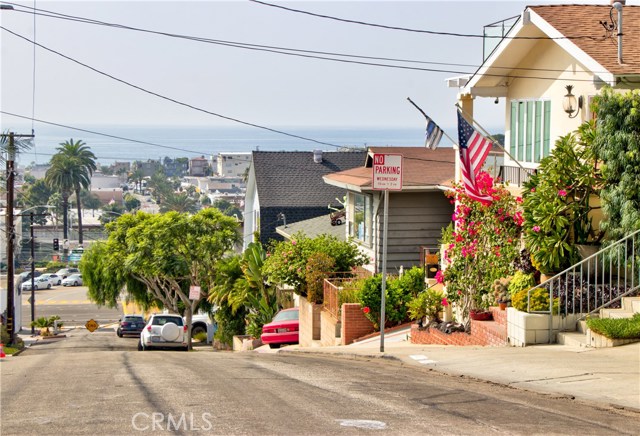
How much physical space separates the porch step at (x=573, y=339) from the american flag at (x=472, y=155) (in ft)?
13.7

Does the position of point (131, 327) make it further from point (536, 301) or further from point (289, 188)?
point (536, 301)

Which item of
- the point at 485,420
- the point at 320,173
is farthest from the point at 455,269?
the point at 320,173

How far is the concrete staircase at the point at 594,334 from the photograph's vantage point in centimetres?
1734

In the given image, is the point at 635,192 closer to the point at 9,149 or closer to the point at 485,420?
the point at 485,420

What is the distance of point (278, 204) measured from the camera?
50000 millimetres

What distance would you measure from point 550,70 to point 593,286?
22.1 ft

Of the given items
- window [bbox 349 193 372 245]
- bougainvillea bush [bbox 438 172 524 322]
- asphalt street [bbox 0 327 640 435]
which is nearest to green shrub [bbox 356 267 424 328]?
bougainvillea bush [bbox 438 172 524 322]

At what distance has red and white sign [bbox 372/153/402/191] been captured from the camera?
18.8m

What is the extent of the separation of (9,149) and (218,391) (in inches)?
1265

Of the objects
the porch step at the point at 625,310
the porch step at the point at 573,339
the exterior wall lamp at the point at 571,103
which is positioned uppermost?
the exterior wall lamp at the point at 571,103

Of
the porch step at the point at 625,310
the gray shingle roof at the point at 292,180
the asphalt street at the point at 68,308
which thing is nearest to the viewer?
the porch step at the point at 625,310

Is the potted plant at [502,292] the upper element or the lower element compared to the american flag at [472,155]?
lower

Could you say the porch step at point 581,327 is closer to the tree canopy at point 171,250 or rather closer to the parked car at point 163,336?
the parked car at point 163,336

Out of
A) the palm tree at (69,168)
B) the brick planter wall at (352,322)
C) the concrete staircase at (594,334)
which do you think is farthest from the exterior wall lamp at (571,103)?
the palm tree at (69,168)
